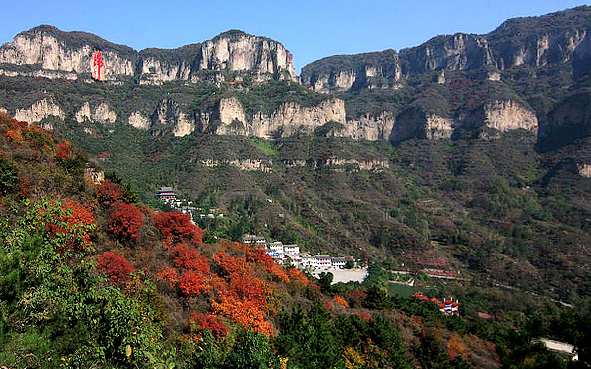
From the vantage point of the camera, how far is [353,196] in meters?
102

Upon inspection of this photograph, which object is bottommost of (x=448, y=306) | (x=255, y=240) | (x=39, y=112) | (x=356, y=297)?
(x=448, y=306)

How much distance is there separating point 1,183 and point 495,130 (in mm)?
132076

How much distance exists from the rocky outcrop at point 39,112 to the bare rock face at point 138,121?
1962 centimetres

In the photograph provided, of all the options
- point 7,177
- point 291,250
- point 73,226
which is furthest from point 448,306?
point 73,226

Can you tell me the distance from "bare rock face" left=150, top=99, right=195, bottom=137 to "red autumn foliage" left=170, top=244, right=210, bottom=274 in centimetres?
9644

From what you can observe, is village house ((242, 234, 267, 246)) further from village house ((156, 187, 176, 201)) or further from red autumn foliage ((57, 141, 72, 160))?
red autumn foliage ((57, 141, 72, 160))

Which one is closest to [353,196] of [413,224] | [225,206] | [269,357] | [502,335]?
[413,224]

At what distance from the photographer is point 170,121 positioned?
395ft

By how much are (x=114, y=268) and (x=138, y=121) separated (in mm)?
110618

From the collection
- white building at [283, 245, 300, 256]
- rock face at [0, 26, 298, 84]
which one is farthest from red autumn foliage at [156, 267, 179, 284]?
rock face at [0, 26, 298, 84]

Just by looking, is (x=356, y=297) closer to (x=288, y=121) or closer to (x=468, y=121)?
→ (x=288, y=121)

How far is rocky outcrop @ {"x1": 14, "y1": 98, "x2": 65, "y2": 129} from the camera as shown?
96875mm

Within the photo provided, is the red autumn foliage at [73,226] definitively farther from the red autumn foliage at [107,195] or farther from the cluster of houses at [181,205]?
the cluster of houses at [181,205]

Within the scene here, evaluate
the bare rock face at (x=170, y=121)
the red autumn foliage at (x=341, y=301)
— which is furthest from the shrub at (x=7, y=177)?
the bare rock face at (x=170, y=121)
